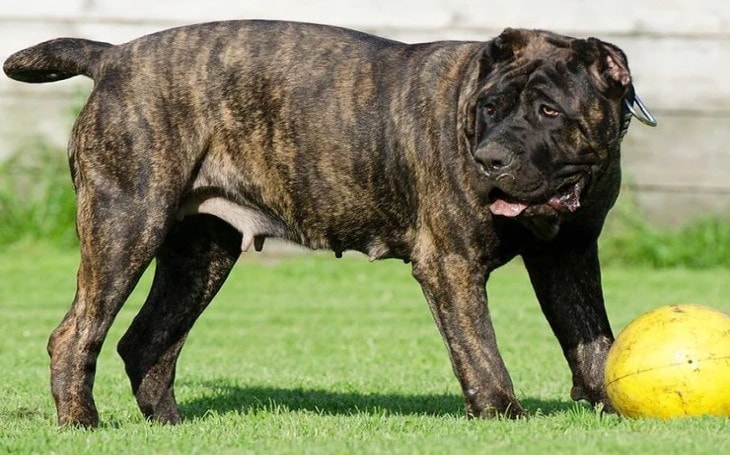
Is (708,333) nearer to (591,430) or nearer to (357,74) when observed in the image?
(591,430)

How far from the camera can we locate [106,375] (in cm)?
852

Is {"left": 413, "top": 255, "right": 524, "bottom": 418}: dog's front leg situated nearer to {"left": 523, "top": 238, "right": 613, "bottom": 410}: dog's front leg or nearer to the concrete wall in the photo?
{"left": 523, "top": 238, "right": 613, "bottom": 410}: dog's front leg

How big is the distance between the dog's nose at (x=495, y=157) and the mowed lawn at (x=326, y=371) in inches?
40.3

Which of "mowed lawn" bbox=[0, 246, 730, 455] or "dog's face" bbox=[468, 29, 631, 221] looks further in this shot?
"dog's face" bbox=[468, 29, 631, 221]

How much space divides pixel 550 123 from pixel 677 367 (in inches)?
43.2

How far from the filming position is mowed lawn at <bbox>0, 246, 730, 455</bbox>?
553 centimetres

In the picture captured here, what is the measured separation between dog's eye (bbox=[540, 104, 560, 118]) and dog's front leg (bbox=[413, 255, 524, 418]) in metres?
0.72

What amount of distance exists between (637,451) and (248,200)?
97.9 inches

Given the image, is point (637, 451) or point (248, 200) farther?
point (248, 200)

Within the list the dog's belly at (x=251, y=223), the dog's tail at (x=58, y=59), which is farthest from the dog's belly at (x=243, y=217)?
the dog's tail at (x=58, y=59)

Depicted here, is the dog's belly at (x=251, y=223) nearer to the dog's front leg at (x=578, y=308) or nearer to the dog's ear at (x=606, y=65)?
the dog's front leg at (x=578, y=308)

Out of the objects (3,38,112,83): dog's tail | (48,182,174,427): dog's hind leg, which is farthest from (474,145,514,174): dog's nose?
(3,38,112,83): dog's tail

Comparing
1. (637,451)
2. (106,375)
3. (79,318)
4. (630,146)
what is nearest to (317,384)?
(106,375)

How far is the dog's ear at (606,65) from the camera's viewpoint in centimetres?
601
